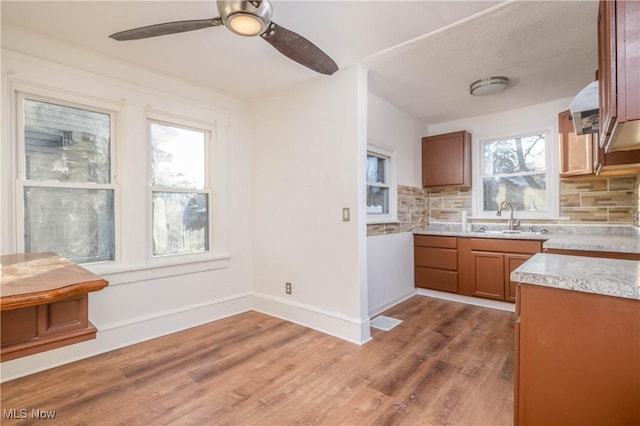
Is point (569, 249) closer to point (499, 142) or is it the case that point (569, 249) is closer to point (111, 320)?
point (499, 142)

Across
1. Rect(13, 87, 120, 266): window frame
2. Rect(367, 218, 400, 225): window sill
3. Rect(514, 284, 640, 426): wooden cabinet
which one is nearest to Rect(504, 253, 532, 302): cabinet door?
Rect(367, 218, 400, 225): window sill

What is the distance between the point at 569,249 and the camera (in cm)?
223

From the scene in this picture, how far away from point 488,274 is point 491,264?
0.41 feet

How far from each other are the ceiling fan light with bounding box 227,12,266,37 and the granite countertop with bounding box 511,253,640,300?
5.59ft

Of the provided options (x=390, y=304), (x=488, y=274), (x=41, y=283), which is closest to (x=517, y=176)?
(x=488, y=274)

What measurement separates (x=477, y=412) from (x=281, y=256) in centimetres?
218

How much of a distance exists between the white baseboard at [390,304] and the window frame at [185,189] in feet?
6.05

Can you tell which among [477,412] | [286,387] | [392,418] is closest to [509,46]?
[477,412]

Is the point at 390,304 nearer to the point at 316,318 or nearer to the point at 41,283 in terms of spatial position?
the point at 316,318

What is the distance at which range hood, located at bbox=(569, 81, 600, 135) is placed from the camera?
51.0 inches

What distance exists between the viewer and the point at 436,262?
3934 millimetres

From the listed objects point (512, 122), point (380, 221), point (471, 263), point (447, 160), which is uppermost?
point (512, 122)

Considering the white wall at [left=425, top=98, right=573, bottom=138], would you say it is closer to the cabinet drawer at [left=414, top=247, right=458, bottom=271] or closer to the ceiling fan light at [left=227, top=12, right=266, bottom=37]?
the cabinet drawer at [left=414, top=247, right=458, bottom=271]

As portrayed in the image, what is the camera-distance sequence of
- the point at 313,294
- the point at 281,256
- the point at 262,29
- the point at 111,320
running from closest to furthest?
the point at 262,29
the point at 111,320
the point at 313,294
the point at 281,256
